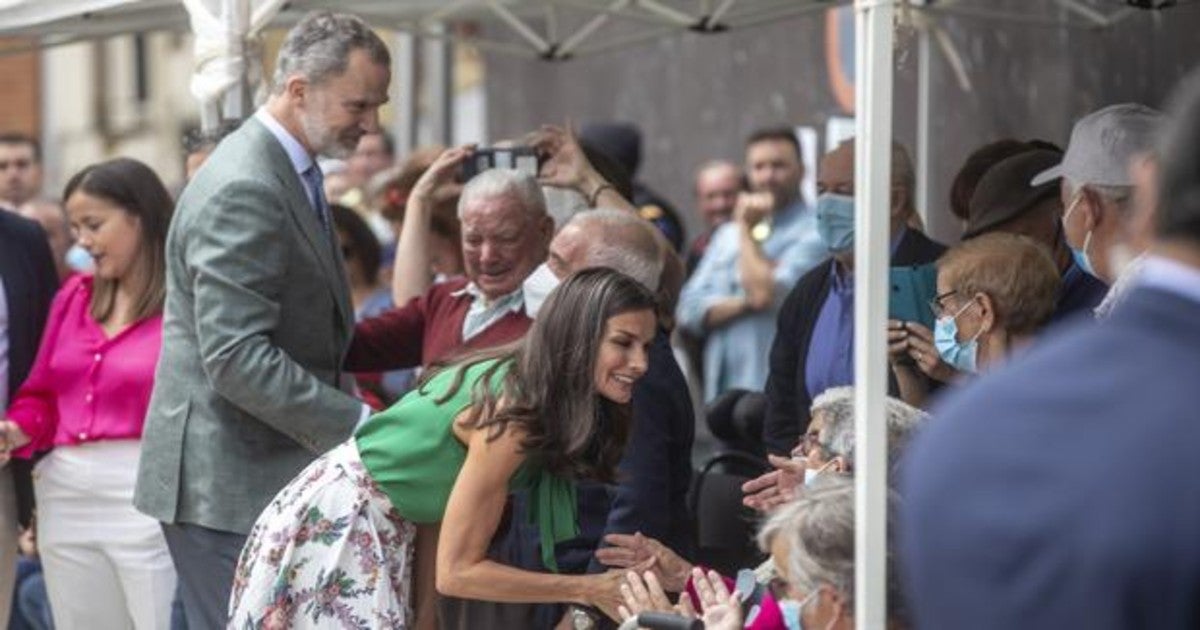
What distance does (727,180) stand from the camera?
37.2 ft

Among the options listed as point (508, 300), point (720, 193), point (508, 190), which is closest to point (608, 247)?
point (508, 300)

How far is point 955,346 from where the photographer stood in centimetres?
564

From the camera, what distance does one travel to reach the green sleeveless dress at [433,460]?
534 centimetres

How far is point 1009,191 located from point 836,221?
1.40ft

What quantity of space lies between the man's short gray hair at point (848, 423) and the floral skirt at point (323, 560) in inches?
36.0

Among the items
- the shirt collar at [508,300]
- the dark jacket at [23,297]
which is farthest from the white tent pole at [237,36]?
the dark jacket at [23,297]

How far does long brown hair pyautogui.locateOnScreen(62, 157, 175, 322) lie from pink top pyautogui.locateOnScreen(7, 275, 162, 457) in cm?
4

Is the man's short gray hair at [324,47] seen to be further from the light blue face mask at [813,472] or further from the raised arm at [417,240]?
the light blue face mask at [813,472]

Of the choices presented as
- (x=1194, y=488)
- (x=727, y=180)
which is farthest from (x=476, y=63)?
(x=1194, y=488)

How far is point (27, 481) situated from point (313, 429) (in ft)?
5.71

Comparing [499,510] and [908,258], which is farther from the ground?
[908,258]

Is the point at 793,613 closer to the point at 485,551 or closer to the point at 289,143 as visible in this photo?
the point at 485,551

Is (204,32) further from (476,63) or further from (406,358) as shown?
(476,63)

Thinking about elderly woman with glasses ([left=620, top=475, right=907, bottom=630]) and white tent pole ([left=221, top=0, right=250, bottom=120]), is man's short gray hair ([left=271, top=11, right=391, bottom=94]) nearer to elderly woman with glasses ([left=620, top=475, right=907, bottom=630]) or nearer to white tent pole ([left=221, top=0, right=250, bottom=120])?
white tent pole ([left=221, top=0, right=250, bottom=120])
